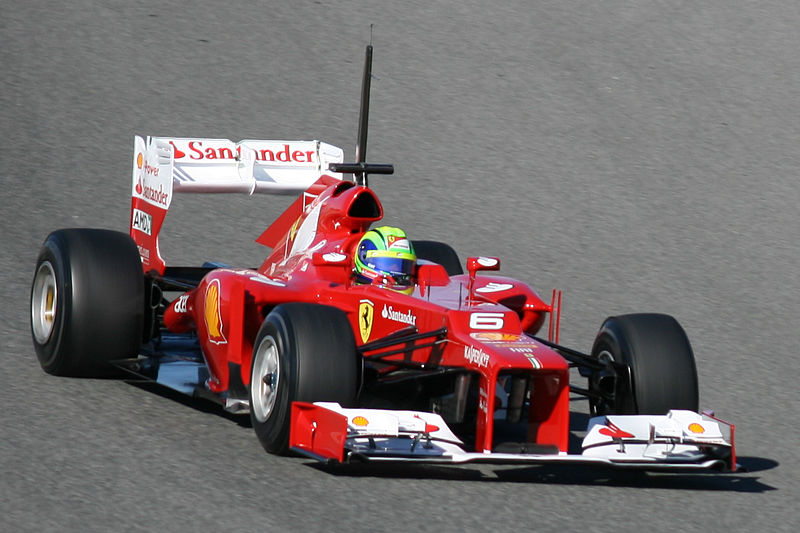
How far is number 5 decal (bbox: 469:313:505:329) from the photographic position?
300 inches

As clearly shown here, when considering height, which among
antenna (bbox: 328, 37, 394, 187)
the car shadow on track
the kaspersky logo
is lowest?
the car shadow on track

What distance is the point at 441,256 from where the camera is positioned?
33.7ft

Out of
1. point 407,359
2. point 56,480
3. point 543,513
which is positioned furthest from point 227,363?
point 543,513

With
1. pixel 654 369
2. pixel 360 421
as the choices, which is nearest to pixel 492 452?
pixel 360 421

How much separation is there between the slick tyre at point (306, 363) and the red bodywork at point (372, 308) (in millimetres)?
420

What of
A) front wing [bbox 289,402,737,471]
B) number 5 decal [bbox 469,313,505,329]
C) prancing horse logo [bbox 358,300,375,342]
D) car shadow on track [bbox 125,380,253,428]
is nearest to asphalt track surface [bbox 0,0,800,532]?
car shadow on track [bbox 125,380,253,428]

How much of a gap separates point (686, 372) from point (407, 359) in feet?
5.22

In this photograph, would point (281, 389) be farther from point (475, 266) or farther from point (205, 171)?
point (205, 171)

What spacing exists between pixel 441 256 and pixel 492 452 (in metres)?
3.28

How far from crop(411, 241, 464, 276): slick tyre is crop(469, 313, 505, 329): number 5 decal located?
253 centimetres

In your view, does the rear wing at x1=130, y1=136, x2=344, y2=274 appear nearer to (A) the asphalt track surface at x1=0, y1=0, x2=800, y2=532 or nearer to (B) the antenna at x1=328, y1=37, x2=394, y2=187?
(B) the antenna at x1=328, y1=37, x2=394, y2=187

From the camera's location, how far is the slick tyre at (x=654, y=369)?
25.8 ft

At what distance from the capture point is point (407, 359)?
8.05 metres

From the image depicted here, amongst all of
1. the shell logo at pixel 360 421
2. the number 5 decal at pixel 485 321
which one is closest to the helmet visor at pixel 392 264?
the number 5 decal at pixel 485 321
